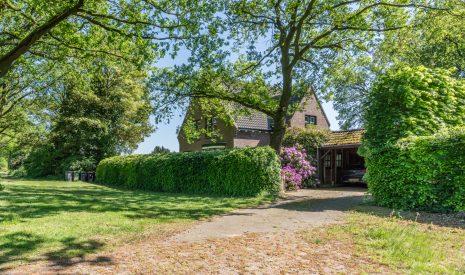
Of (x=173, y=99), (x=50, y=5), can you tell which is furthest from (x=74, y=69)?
(x=50, y=5)

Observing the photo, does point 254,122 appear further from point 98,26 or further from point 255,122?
point 98,26

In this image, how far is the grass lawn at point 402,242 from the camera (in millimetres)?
5059

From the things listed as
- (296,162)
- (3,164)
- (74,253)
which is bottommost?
(74,253)

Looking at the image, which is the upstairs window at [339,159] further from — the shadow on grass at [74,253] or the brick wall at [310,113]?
the shadow on grass at [74,253]

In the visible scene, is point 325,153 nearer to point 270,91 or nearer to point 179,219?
point 270,91

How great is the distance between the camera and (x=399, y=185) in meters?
10.7

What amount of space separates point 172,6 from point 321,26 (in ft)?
29.1

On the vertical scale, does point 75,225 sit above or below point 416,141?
below

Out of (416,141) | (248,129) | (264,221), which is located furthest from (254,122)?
(264,221)

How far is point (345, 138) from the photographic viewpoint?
890 inches

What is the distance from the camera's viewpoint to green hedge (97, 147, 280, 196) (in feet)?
50.3

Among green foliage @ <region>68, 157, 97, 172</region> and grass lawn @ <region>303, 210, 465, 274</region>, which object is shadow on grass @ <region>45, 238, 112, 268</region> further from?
green foliage @ <region>68, 157, 97, 172</region>

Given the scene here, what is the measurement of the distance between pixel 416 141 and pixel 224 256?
8123 mm

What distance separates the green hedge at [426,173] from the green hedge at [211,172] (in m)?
5.51
